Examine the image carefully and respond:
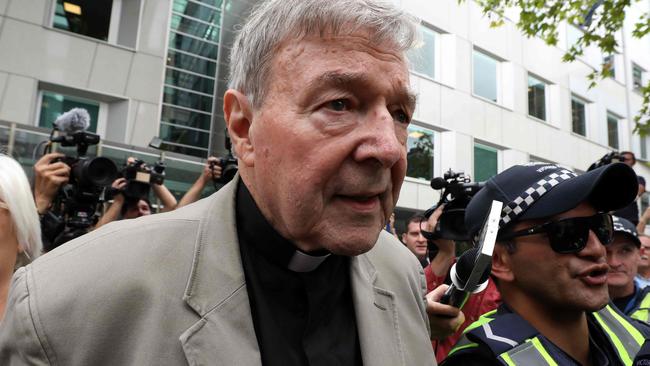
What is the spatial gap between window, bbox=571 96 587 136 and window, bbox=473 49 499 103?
14.6 ft

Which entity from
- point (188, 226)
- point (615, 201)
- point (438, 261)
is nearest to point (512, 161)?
point (438, 261)

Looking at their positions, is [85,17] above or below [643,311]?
above

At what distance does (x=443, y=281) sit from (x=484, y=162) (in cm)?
1255

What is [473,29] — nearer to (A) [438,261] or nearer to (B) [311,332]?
(A) [438,261]

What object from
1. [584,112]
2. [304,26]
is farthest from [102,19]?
[584,112]

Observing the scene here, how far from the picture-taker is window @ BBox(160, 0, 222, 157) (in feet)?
38.3

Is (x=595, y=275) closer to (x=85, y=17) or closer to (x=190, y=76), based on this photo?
(x=85, y=17)

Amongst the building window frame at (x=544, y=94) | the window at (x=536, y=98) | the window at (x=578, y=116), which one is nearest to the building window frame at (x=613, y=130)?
the window at (x=578, y=116)

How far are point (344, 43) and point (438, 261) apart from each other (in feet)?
8.38

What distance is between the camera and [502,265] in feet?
→ 6.61

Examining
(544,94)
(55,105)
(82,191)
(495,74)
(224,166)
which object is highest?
(495,74)

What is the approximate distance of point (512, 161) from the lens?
611 inches

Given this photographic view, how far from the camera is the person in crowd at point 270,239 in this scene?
1207 mm

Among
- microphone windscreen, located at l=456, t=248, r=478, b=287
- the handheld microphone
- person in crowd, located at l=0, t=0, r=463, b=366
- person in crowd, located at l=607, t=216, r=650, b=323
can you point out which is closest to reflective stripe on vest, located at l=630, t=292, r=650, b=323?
person in crowd, located at l=607, t=216, r=650, b=323
